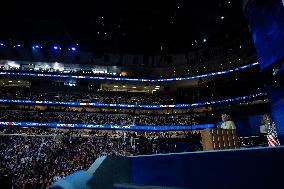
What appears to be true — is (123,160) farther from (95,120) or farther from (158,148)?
(95,120)

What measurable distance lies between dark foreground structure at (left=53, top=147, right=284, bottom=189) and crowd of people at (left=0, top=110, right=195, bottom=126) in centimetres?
3423

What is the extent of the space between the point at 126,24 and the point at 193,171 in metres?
35.4

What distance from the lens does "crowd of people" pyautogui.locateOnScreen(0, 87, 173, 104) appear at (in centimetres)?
3850

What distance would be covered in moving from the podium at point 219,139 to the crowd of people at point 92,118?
3095 cm

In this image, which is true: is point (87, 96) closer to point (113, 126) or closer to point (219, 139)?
point (113, 126)

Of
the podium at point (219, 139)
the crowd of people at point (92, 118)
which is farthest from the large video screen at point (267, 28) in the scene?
the crowd of people at point (92, 118)

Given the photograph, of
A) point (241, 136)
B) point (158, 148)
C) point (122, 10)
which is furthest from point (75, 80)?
point (241, 136)

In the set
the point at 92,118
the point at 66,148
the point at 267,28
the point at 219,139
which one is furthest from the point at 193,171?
the point at 92,118

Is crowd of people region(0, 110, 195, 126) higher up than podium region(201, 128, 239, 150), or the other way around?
crowd of people region(0, 110, 195, 126)

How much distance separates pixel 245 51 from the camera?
37.7 meters

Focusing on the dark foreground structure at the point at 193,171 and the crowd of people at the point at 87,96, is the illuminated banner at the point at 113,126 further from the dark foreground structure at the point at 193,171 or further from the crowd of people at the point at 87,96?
the dark foreground structure at the point at 193,171

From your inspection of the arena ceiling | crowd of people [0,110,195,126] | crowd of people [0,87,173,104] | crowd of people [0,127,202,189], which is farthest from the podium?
crowd of people [0,87,173,104]

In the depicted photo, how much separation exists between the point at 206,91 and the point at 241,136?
1097 centimetres

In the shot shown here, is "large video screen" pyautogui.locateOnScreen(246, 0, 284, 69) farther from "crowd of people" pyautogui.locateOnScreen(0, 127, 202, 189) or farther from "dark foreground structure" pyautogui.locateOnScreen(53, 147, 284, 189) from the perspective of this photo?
"dark foreground structure" pyautogui.locateOnScreen(53, 147, 284, 189)
